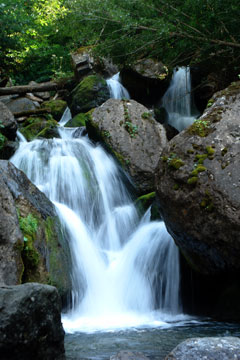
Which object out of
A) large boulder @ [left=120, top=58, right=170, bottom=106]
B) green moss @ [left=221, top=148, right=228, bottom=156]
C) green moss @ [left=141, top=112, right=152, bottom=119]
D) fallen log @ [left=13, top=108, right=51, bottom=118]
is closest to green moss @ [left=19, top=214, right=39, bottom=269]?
green moss @ [left=221, top=148, right=228, bottom=156]

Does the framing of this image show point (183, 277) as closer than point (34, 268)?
No

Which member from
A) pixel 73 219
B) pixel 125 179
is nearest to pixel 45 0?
pixel 125 179

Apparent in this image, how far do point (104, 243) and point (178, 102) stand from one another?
22.1 feet

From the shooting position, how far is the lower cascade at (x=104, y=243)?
6.03m

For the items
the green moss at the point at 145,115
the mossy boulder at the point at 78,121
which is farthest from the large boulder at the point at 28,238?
the mossy boulder at the point at 78,121

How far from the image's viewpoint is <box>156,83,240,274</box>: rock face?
488cm

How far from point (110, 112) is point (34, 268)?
18.1 ft

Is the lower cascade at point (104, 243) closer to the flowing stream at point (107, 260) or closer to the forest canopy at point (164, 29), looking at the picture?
the flowing stream at point (107, 260)

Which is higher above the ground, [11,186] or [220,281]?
[11,186]

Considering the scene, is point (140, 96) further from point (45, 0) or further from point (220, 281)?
point (45, 0)

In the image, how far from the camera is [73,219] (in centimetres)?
752

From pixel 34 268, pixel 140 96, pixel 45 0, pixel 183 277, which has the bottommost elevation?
pixel 183 277

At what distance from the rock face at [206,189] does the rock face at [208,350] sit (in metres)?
2.33

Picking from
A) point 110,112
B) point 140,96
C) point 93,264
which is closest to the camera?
point 93,264
